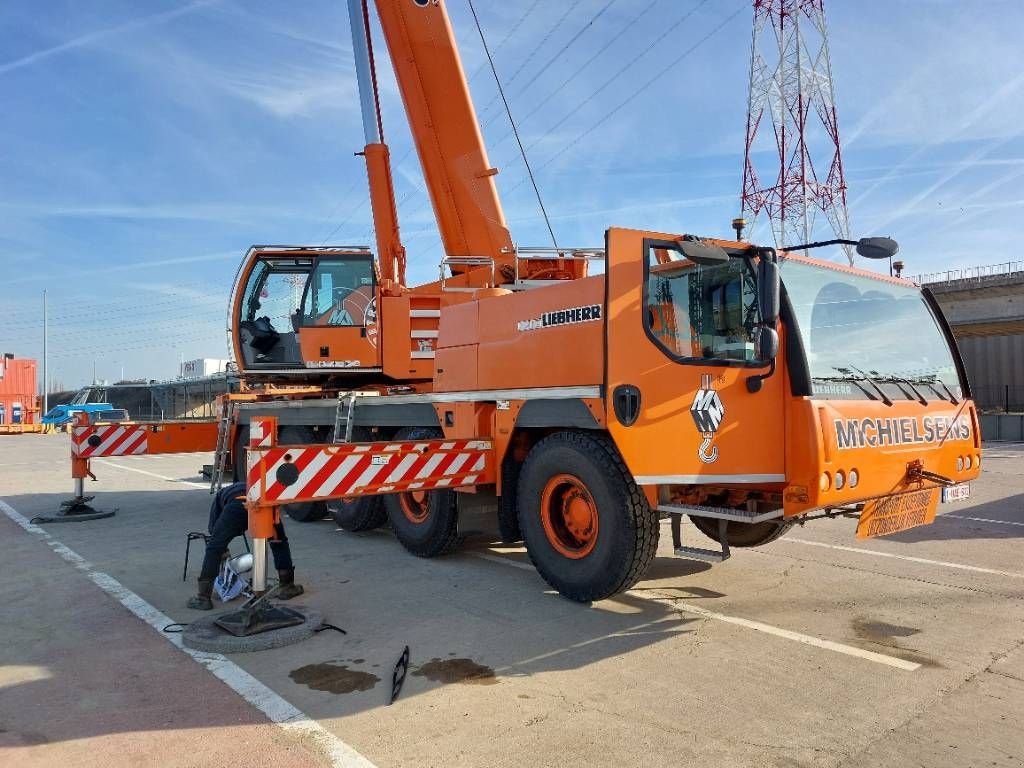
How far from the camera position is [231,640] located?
14.9 feet

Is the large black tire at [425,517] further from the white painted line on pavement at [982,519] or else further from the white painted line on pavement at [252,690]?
the white painted line on pavement at [982,519]

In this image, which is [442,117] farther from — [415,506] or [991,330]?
[991,330]

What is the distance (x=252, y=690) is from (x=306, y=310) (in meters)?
5.35

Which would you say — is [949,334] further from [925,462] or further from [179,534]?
[179,534]

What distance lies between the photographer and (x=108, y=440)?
34.0 feet

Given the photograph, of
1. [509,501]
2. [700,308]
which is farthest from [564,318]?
[509,501]

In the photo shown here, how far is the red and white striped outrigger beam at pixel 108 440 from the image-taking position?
10.1m

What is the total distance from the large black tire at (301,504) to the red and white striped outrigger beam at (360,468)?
3.55 m

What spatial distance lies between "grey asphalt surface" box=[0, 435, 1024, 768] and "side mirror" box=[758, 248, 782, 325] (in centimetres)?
194

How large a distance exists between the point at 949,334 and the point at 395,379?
5.14 m

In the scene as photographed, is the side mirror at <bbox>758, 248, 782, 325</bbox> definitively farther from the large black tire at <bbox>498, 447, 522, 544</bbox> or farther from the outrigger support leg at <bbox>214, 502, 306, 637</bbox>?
the outrigger support leg at <bbox>214, 502, 306, 637</bbox>

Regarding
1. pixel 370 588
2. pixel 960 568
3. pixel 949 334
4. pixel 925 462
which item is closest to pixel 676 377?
pixel 925 462

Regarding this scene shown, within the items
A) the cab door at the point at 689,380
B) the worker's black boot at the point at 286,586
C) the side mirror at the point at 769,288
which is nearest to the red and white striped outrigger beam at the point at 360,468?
the worker's black boot at the point at 286,586

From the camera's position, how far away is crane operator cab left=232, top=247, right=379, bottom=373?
807 cm
